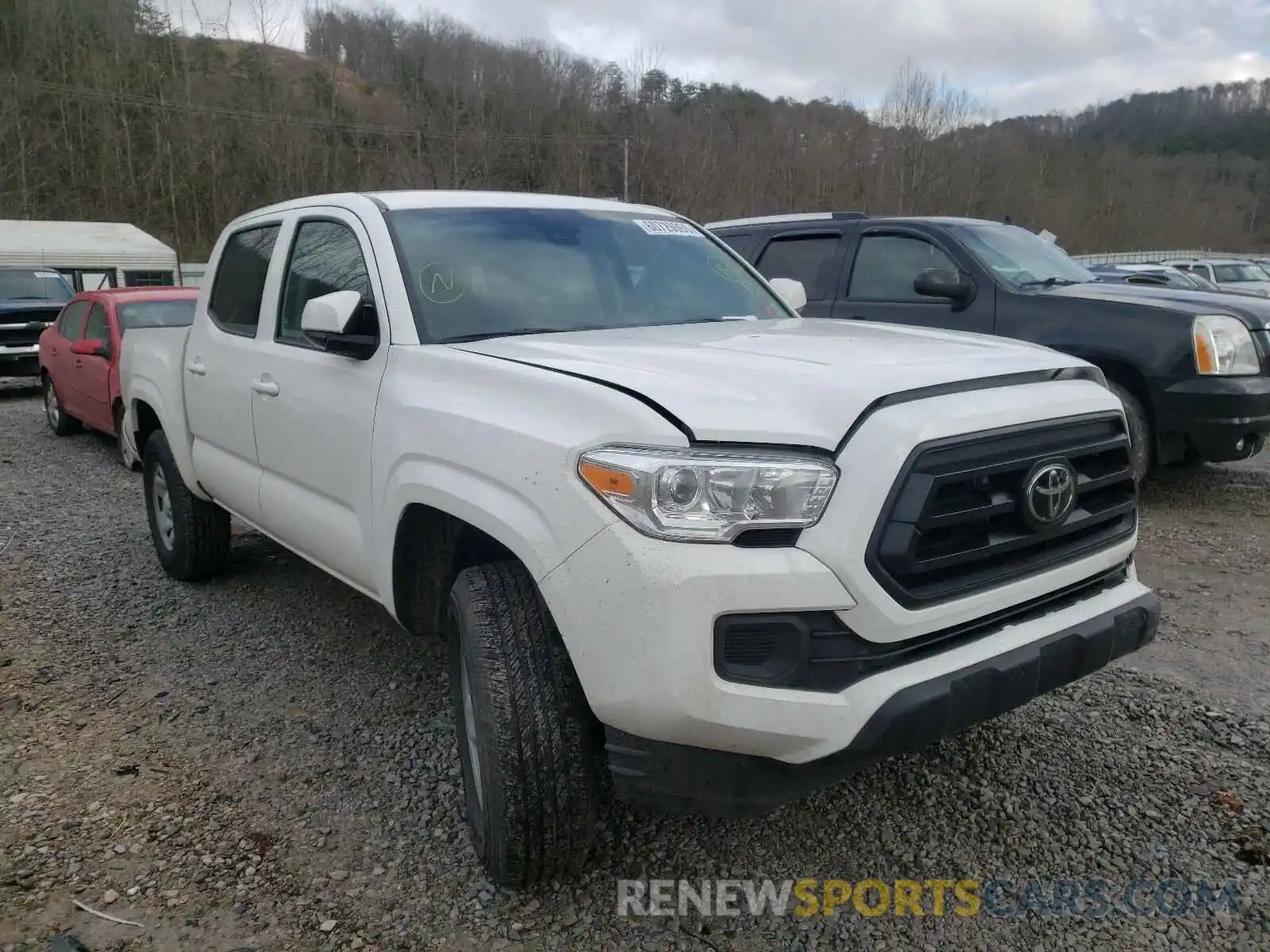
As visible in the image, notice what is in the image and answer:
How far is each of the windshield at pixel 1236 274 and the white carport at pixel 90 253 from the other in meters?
24.7

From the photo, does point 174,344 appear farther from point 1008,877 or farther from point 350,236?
point 1008,877

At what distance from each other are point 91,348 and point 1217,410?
29.3 ft

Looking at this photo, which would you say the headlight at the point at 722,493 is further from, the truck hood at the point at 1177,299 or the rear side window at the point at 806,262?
the rear side window at the point at 806,262

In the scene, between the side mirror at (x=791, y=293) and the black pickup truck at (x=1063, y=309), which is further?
the black pickup truck at (x=1063, y=309)

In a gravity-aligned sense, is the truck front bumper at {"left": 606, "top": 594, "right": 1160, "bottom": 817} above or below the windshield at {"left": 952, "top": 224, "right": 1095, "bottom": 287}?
below

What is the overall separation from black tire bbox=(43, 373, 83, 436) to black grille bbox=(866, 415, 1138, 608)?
10.1m

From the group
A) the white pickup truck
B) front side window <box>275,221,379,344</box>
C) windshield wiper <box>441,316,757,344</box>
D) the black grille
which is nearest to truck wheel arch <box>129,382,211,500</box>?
front side window <box>275,221,379,344</box>

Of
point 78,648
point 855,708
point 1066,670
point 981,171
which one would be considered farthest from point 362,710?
point 981,171

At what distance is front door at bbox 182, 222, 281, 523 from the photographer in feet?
12.5

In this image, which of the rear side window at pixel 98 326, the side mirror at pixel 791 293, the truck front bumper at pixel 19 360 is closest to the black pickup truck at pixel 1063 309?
the side mirror at pixel 791 293

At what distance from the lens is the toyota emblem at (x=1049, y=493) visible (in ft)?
7.15

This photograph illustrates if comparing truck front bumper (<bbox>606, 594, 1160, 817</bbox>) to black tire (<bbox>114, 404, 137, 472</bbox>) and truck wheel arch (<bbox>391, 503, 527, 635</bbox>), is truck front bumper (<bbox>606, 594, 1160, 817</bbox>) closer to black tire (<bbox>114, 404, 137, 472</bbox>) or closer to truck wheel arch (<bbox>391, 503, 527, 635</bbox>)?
truck wheel arch (<bbox>391, 503, 527, 635</bbox>)

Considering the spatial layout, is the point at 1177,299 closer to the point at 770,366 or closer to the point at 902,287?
the point at 902,287

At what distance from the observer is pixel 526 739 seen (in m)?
2.19
